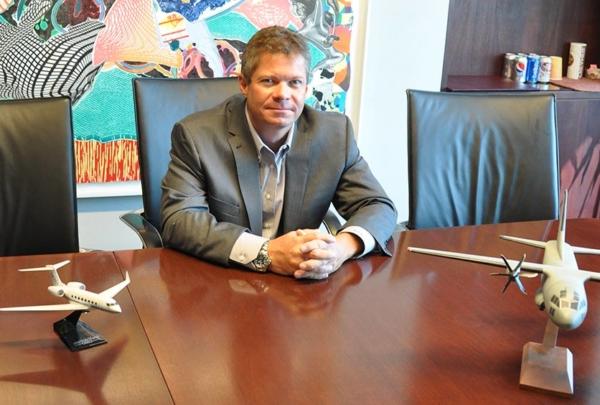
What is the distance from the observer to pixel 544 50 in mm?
3992

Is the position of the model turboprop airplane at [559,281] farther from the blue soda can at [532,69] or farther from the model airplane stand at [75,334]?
the blue soda can at [532,69]

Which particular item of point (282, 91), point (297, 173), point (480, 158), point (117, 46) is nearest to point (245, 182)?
point (297, 173)

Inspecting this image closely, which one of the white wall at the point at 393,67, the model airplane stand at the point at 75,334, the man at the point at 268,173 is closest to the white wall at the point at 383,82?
the white wall at the point at 393,67

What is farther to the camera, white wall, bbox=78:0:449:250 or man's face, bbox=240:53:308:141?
white wall, bbox=78:0:449:250

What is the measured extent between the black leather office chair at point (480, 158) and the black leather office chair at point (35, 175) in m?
0.98

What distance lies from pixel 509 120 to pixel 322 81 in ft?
3.35

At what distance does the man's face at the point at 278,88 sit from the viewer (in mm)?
1874

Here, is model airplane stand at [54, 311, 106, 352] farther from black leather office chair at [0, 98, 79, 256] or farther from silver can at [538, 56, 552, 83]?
silver can at [538, 56, 552, 83]

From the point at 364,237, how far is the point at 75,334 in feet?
2.37

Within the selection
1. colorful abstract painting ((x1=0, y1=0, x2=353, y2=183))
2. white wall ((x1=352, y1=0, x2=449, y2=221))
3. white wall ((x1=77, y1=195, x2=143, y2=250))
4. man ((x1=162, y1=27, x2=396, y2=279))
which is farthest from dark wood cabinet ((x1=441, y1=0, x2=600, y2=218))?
man ((x1=162, y1=27, x2=396, y2=279))

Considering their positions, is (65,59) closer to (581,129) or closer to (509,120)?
(509,120)

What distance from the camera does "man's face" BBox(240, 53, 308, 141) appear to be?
73.8 inches

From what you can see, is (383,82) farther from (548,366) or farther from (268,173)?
(548,366)

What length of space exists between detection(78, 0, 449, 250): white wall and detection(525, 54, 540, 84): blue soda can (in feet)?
2.00
